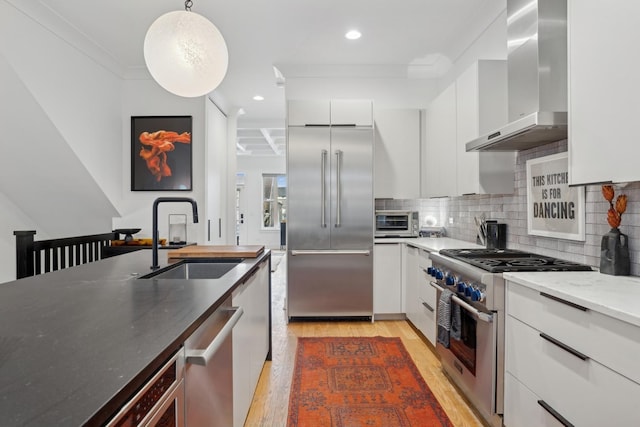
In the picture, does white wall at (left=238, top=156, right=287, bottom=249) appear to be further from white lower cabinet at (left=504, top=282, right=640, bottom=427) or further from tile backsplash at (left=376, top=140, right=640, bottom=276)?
white lower cabinet at (left=504, top=282, right=640, bottom=427)

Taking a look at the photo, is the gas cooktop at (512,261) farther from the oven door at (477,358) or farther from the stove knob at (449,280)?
the oven door at (477,358)

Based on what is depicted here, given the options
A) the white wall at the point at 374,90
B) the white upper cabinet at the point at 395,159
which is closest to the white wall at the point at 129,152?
the white wall at the point at 374,90

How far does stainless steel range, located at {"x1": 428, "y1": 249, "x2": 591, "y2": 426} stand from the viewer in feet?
6.05

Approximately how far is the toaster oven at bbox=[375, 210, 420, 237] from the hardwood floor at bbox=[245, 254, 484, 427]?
38.3 inches

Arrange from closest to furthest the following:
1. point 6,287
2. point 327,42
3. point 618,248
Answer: point 6,287 → point 618,248 → point 327,42

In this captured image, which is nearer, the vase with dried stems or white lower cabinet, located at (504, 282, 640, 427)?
white lower cabinet, located at (504, 282, 640, 427)

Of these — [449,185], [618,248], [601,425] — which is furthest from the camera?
[449,185]

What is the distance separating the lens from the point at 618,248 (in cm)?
168

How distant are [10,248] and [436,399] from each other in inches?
180

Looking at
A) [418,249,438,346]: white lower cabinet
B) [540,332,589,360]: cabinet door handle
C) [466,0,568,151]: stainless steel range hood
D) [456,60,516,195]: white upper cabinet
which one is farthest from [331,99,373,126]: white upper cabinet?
[540,332,589,360]: cabinet door handle

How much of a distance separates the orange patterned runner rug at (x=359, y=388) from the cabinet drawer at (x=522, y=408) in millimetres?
377

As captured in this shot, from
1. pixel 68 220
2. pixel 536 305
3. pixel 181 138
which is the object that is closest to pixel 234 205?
pixel 181 138

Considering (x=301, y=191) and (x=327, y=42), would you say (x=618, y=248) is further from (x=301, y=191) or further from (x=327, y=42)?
(x=327, y=42)

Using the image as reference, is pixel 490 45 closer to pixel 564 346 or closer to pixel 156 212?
pixel 564 346
